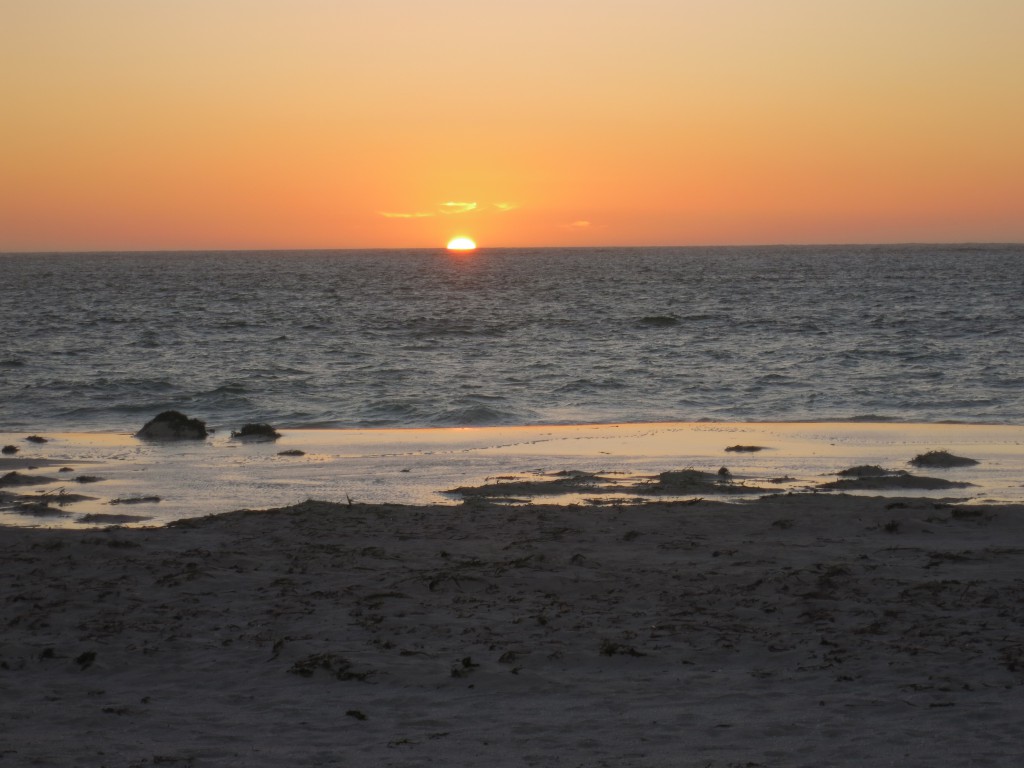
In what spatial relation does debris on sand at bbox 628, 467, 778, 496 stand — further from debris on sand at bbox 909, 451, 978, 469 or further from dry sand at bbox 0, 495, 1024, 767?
debris on sand at bbox 909, 451, 978, 469

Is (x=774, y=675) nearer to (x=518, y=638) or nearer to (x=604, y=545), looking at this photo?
(x=518, y=638)

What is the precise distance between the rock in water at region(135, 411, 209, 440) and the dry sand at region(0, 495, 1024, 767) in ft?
27.3

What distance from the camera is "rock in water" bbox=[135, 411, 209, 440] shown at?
19.2 meters

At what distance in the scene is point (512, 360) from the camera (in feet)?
112

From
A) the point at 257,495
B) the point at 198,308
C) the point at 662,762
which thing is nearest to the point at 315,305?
the point at 198,308

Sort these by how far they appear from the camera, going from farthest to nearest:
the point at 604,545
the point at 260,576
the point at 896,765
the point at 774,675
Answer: the point at 604,545
the point at 260,576
the point at 774,675
the point at 896,765

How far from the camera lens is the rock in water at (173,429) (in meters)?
19.2

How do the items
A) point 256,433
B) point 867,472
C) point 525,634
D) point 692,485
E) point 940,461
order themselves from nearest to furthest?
point 525,634 < point 692,485 < point 867,472 < point 940,461 < point 256,433

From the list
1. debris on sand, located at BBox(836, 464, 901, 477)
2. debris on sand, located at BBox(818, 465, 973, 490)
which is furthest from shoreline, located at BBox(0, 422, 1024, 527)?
debris on sand, located at BBox(836, 464, 901, 477)

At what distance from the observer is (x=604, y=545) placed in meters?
10.1

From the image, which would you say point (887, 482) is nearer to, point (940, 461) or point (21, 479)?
point (940, 461)

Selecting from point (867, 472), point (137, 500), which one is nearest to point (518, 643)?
point (137, 500)

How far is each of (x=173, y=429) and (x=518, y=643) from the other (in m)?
13.2

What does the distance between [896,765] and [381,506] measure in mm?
7478
